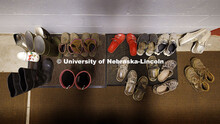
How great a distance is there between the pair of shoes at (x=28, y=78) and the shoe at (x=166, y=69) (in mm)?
1644

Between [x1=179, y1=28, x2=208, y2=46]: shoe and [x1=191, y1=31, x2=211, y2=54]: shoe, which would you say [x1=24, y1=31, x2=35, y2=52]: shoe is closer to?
[x1=179, y1=28, x2=208, y2=46]: shoe

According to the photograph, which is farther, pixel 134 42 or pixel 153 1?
pixel 134 42

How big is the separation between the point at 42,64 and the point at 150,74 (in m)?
1.61

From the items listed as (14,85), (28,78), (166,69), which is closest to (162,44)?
(166,69)

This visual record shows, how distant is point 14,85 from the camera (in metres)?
1.22

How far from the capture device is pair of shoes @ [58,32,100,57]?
1487mm

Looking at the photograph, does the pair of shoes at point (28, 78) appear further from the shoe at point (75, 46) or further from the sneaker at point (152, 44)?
the sneaker at point (152, 44)

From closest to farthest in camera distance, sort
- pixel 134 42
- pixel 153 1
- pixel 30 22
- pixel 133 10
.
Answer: pixel 153 1 → pixel 133 10 → pixel 30 22 → pixel 134 42

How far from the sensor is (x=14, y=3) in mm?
984

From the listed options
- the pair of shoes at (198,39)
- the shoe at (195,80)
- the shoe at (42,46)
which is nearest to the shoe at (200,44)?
the pair of shoes at (198,39)

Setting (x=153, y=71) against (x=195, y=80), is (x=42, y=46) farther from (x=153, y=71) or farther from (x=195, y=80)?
(x=195, y=80)

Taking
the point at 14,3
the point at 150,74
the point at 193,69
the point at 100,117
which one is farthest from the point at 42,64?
the point at 193,69

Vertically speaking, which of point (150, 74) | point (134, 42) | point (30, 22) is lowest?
point (150, 74)

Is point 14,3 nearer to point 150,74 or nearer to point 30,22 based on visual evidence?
point 30,22
